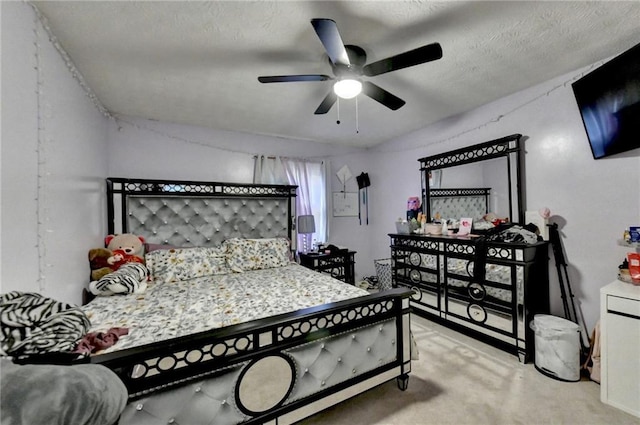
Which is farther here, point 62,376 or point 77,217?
point 77,217

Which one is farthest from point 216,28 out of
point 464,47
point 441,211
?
point 441,211

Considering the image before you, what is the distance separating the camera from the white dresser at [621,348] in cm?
164

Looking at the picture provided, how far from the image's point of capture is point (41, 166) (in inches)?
58.7

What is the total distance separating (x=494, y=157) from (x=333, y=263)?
233 cm

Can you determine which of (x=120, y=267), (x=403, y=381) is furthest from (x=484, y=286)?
(x=120, y=267)

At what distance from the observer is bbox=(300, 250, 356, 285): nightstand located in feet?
11.8

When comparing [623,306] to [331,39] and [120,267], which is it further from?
[120,267]

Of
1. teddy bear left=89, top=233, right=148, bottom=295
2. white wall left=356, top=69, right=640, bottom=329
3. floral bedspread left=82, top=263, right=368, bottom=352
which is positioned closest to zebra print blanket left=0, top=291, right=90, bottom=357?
floral bedspread left=82, top=263, right=368, bottom=352

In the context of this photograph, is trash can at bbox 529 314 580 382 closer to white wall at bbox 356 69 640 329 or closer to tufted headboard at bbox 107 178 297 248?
white wall at bbox 356 69 640 329

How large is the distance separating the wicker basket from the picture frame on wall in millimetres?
1354

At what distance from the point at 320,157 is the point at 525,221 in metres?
2.78

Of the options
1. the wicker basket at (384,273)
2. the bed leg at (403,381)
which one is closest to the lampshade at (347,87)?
the bed leg at (403,381)

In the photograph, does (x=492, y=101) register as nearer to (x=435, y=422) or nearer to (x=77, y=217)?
(x=435, y=422)

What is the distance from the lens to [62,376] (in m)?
0.75
